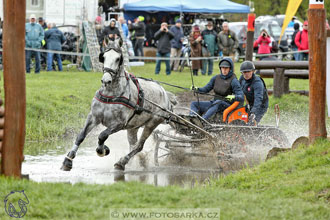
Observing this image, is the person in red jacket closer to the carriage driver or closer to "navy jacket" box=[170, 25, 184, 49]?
"navy jacket" box=[170, 25, 184, 49]

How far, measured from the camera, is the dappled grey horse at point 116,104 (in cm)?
1030

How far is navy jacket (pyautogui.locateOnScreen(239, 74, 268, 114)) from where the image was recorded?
12.6 m

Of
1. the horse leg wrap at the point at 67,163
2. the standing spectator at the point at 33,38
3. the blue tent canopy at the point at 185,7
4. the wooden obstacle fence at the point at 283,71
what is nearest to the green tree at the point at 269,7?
the blue tent canopy at the point at 185,7

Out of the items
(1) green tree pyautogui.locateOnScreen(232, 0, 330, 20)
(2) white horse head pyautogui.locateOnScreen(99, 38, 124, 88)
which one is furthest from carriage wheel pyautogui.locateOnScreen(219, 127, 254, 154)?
(1) green tree pyautogui.locateOnScreen(232, 0, 330, 20)

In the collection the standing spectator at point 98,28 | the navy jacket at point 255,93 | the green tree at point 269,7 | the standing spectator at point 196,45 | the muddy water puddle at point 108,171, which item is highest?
the green tree at point 269,7

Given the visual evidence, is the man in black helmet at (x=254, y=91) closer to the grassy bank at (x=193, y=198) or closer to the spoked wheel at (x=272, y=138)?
the spoked wheel at (x=272, y=138)

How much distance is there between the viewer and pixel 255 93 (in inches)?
501

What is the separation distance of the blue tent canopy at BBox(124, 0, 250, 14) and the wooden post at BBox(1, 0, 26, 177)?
25.3m

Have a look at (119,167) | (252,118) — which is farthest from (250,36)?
(119,167)

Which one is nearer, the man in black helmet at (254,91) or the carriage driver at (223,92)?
the carriage driver at (223,92)

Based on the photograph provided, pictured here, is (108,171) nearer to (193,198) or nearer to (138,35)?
(193,198)

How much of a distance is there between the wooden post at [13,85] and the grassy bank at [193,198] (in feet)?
1.02

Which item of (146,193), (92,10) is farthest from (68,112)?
(92,10)

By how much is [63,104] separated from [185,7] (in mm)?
18135
